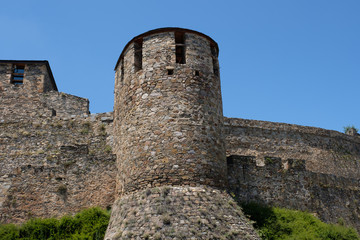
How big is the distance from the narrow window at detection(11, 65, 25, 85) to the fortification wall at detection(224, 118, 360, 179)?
13483 millimetres

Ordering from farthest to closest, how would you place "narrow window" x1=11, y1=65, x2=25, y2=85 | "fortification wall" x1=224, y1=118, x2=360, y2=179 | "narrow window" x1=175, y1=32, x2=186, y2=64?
"narrow window" x1=11, y1=65, x2=25, y2=85 < "fortification wall" x1=224, y1=118, x2=360, y2=179 < "narrow window" x1=175, y1=32, x2=186, y2=64

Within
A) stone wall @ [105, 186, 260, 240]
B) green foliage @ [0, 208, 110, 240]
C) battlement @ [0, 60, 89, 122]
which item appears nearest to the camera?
stone wall @ [105, 186, 260, 240]

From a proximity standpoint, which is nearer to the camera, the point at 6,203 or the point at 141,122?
the point at 141,122

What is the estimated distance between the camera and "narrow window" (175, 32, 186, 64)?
1714 cm

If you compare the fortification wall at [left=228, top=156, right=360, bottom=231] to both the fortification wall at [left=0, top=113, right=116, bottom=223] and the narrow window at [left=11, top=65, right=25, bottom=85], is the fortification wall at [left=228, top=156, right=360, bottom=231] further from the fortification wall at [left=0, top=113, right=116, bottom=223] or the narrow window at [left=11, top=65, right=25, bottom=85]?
the narrow window at [left=11, top=65, right=25, bottom=85]

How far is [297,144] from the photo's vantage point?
30.1 m

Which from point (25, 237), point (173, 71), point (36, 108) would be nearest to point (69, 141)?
point (36, 108)

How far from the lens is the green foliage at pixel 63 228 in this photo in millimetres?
16219

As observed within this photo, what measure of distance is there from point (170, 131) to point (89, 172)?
5051 millimetres

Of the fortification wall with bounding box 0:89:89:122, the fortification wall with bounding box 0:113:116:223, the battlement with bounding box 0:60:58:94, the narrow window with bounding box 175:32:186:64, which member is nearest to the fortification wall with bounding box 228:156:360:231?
the narrow window with bounding box 175:32:186:64

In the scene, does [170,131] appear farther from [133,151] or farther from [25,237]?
[25,237]

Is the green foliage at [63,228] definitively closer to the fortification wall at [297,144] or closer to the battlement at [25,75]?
the fortification wall at [297,144]

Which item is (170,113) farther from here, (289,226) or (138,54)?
(289,226)

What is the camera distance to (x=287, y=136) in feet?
98.2
